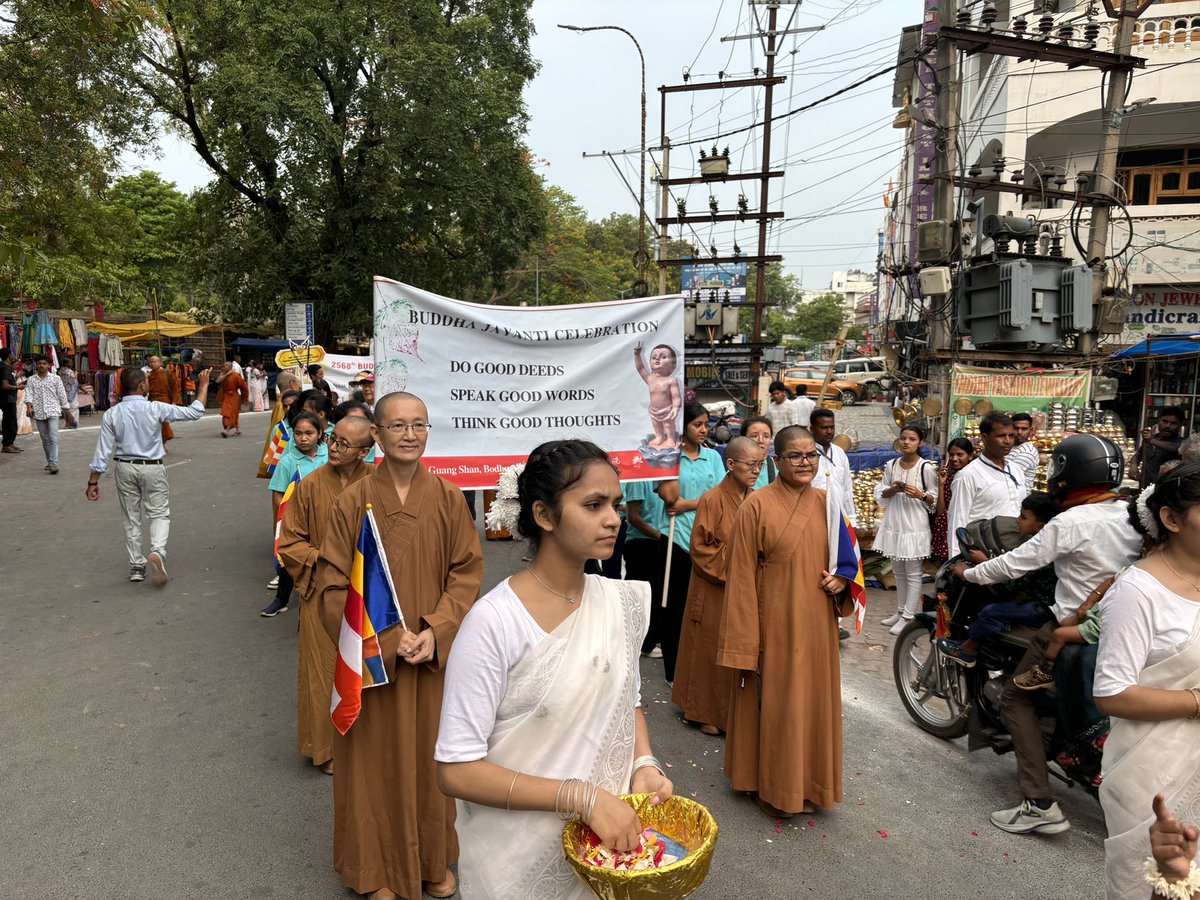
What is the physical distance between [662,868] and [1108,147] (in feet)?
42.6

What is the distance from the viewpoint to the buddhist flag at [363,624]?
9.55 ft

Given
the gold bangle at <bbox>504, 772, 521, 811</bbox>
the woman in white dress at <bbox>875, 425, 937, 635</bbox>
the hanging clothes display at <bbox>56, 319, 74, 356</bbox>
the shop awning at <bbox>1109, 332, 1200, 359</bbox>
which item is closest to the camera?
the gold bangle at <bbox>504, 772, 521, 811</bbox>

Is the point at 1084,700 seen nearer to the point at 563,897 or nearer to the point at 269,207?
the point at 563,897

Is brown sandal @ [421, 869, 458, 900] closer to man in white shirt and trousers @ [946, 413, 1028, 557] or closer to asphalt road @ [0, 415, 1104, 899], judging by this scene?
asphalt road @ [0, 415, 1104, 899]

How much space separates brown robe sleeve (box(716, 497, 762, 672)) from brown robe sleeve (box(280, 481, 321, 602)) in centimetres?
183

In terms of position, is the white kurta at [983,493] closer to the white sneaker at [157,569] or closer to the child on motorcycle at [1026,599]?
the child on motorcycle at [1026,599]

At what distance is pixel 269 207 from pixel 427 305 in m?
18.8

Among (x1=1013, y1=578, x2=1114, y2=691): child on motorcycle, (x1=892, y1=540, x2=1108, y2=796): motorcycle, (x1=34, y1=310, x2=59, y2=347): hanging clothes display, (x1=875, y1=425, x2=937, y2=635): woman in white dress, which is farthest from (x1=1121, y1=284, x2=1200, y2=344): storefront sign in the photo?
(x1=34, y1=310, x2=59, y2=347): hanging clothes display

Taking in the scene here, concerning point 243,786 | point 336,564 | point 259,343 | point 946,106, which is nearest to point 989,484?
point 336,564

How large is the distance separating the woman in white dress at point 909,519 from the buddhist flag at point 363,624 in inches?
200

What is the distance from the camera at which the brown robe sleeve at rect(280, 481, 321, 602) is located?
375cm

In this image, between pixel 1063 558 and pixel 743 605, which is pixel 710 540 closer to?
pixel 743 605

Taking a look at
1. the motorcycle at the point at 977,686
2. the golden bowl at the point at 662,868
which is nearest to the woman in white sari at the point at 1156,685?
the golden bowl at the point at 662,868

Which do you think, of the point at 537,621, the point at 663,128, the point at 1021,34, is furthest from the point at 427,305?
the point at 663,128
